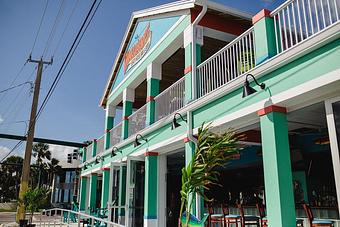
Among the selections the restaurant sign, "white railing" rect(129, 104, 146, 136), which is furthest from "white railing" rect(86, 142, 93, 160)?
the restaurant sign

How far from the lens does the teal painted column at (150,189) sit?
30.3ft

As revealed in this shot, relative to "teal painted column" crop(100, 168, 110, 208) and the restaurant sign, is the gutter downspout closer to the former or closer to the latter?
the restaurant sign

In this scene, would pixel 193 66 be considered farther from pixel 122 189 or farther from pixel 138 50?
pixel 122 189

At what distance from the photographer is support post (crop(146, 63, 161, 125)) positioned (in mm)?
10047

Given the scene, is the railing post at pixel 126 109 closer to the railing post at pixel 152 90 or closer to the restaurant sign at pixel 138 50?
the restaurant sign at pixel 138 50

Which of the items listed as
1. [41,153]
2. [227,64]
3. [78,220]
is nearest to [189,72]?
[227,64]

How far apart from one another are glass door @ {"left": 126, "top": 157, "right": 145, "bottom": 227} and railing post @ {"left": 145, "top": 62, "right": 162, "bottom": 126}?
1447mm

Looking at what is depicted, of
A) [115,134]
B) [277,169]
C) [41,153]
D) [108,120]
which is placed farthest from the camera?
[41,153]

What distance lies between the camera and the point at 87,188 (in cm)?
1880

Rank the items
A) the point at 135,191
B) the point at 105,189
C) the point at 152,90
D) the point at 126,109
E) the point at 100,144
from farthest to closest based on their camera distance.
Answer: the point at 100,144
the point at 105,189
the point at 126,109
the point at 152,90
the point at 135,191

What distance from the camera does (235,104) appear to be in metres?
6.20

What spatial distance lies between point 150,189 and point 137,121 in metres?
3.22

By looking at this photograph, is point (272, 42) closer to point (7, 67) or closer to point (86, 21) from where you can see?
point (86, 21)

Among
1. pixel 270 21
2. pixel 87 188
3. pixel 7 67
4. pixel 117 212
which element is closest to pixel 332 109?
pixel 270 21
